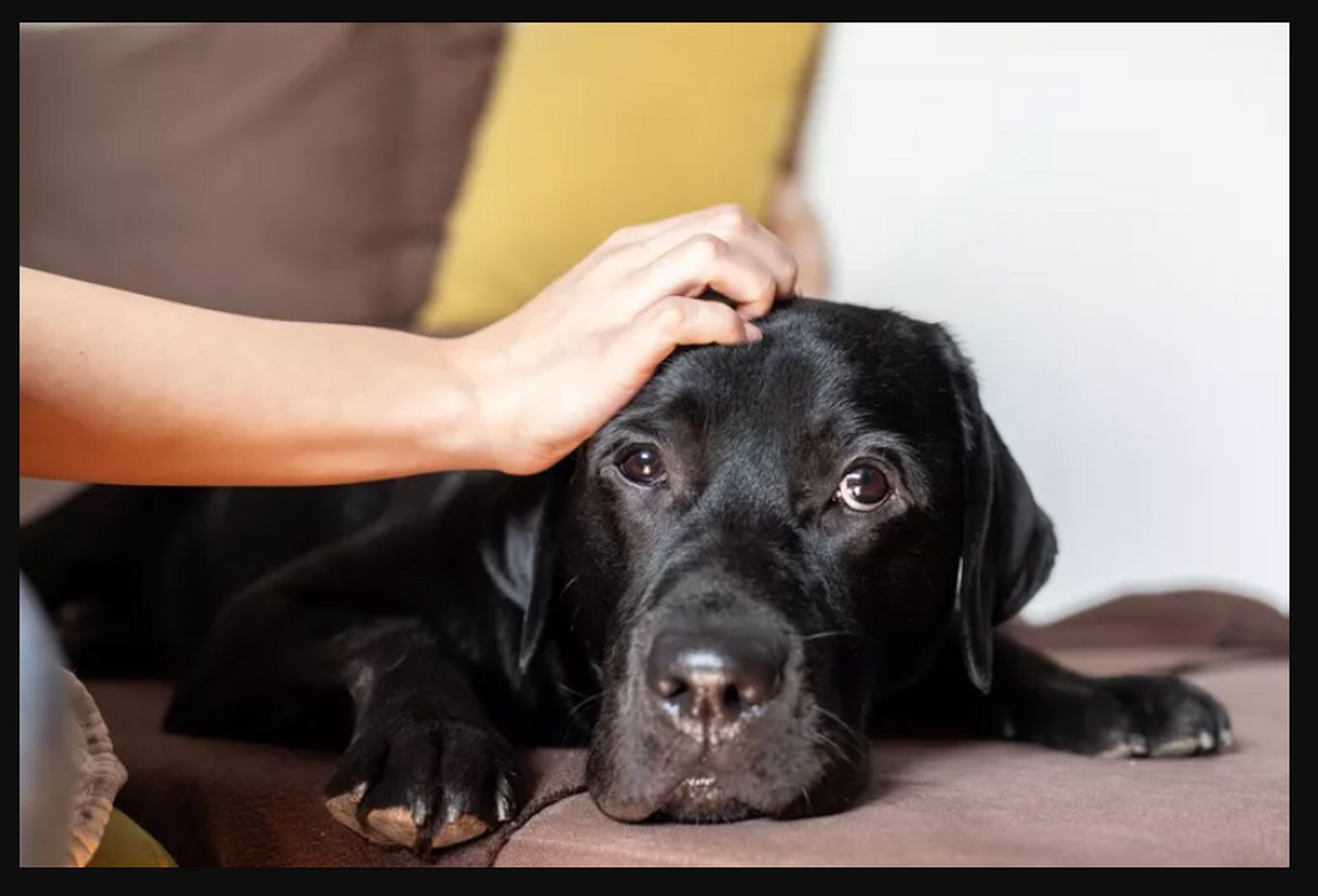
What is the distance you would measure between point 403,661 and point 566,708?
0.30m

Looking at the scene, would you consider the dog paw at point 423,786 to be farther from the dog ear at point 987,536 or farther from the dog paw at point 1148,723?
the dog paw at point 1148,723

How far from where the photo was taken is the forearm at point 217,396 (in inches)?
59.2

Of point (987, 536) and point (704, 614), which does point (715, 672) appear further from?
point (987, 536)

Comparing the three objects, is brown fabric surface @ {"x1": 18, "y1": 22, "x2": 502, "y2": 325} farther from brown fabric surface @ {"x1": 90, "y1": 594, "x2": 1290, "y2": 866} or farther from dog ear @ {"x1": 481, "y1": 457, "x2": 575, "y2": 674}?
dog ear @ {"x1": 481, "y1": 457, "x2": 575, "y2": 674}

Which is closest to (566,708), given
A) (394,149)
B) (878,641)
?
(878,641)

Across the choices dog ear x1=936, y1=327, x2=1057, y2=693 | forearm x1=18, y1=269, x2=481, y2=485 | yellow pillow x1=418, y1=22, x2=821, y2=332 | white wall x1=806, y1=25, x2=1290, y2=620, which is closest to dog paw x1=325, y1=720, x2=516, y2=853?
forearm x1=18, y1=269, x2=481, y2=485

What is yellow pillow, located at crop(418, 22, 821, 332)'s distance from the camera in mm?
3844

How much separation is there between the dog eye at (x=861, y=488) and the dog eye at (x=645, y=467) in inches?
10.1

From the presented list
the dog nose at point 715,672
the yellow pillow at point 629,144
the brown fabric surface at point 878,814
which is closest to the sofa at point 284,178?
the yellow pillow at point 629,144

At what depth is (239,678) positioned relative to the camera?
2336 mm

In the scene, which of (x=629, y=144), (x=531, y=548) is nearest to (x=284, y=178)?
(x=629, y=144)

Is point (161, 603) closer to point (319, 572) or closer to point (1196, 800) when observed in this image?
point (319, 572)

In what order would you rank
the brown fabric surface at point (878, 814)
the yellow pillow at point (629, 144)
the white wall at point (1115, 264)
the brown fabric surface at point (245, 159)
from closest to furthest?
the brown fabric surface at point (878, 814)
the white wall at point (1115, 264)
the yellow pillow at point (629, 144)
the brown fabric surface at point (245, 159)

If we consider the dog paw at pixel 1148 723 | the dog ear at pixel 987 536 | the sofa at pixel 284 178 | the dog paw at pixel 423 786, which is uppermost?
the sofa at pixel 284 178
